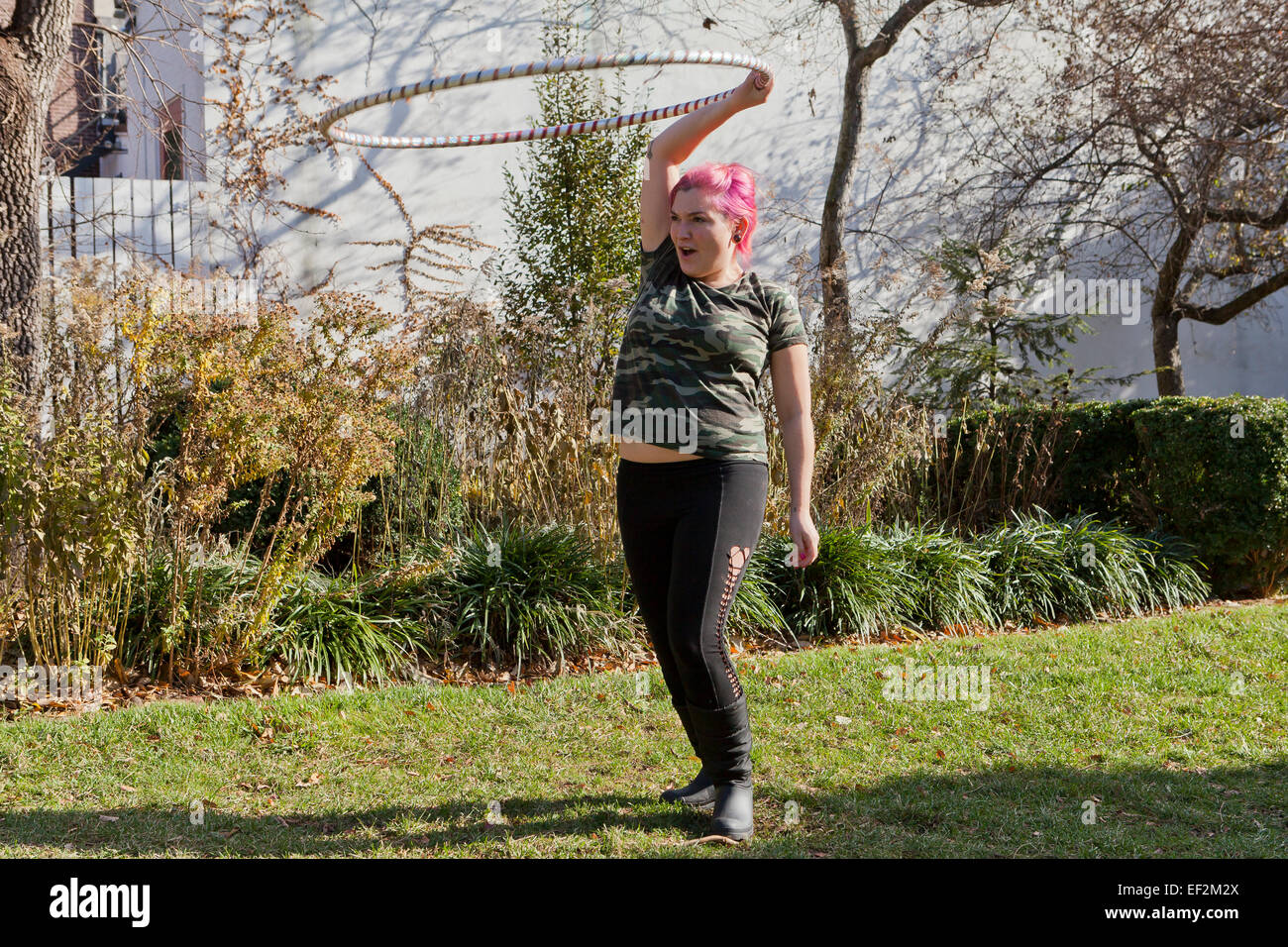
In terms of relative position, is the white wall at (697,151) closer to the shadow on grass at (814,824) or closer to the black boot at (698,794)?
the shadow on grass at (814,824)

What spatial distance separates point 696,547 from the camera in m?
2.79

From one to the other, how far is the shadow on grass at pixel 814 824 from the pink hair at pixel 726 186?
182cm

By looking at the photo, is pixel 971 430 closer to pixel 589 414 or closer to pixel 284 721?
pixel 589 414

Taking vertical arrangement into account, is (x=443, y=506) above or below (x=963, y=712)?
above

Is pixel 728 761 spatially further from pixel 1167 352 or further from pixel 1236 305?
pixel 1236 305

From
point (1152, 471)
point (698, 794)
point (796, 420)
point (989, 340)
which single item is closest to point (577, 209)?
point (1152, 471)

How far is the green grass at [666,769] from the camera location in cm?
314

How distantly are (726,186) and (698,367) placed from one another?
1.76ft

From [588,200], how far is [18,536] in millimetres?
6262

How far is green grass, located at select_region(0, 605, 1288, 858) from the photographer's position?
314 centimetres

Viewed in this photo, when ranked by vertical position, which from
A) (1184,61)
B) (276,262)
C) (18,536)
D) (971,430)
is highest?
(1184,61)

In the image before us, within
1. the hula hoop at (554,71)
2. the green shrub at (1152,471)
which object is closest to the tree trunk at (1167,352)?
the green shrub at (1152,471)
